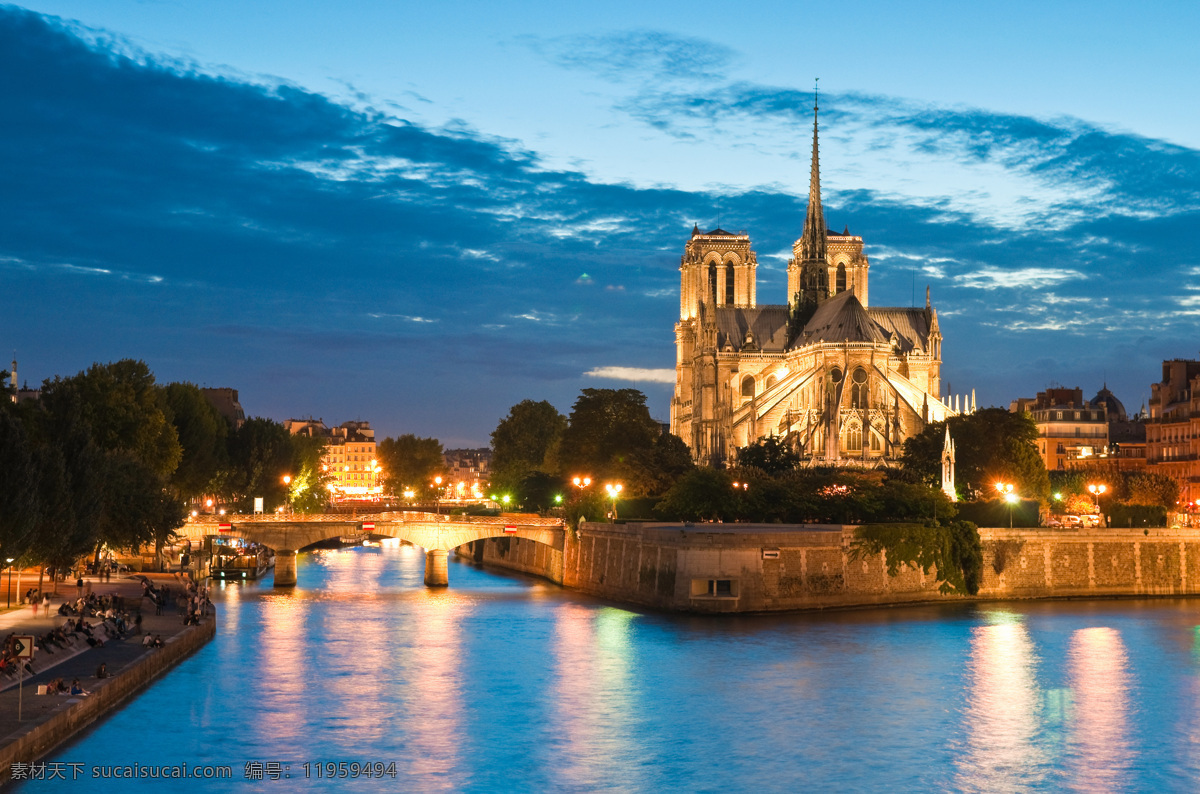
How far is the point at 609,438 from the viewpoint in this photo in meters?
94.7

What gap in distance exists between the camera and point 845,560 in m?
57.0

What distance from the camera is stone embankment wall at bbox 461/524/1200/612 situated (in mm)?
54188

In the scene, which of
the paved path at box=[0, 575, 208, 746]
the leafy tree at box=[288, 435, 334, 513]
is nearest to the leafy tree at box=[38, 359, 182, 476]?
the paved path at box=[0, 575, 208, 746]

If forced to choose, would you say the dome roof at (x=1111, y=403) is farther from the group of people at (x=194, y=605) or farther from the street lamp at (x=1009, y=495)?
the group of people at (x=194, y=605)

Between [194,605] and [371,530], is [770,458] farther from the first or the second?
[194,605]

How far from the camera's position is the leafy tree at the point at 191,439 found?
75.2 meters

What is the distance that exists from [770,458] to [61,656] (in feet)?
186

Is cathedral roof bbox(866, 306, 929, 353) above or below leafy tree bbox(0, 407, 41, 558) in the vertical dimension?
above

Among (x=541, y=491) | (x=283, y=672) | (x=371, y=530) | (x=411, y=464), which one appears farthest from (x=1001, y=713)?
(x=411, y=464)

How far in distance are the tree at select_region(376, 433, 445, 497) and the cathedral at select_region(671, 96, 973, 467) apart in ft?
128

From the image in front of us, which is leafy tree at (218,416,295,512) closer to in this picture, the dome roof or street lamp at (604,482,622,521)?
street lamp at (604,482,622,521)

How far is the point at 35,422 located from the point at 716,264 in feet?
293

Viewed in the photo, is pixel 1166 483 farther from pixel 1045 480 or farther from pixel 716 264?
pixel 716 264

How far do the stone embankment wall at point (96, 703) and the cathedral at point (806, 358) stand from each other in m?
58.6
